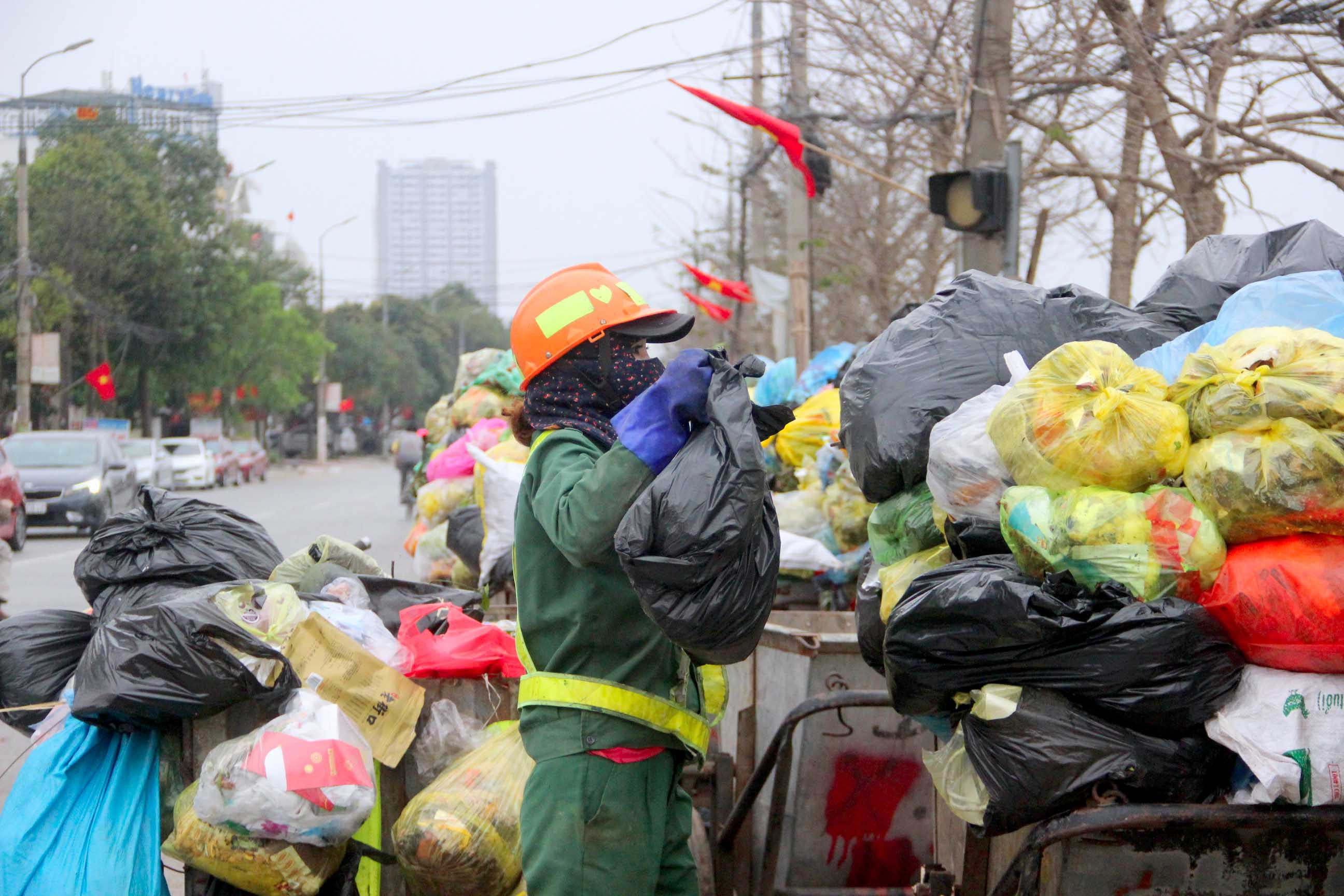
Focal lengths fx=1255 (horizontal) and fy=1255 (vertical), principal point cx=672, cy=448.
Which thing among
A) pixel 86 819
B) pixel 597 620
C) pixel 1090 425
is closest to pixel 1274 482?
pixel 1090 425

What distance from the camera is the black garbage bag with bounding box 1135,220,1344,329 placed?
296cm

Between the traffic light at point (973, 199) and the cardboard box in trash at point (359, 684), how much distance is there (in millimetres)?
4898

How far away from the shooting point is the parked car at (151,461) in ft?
77.6

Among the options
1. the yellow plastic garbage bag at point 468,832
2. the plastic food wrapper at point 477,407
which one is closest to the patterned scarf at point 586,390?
the yellow plastic garbage bag at point 468,832

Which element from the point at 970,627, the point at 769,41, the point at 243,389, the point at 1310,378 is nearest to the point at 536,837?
the point at 970,627

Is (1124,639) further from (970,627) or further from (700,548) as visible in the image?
(700,548)

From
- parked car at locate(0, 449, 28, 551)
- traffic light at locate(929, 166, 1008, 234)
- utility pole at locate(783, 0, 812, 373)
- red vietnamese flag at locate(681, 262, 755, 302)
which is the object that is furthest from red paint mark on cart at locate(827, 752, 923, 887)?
red vietnamese flag at locate(681, 262, 755, 302)

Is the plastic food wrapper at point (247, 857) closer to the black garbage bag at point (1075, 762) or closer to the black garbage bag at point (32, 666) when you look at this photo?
the black garbage bag at point (32, 666)

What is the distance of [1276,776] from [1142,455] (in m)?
0.56

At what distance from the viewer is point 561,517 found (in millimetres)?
2316

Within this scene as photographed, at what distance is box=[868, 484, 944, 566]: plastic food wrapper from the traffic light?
466 centimetres

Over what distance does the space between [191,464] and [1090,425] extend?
29.4m

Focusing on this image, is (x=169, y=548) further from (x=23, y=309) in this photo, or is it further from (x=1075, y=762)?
(x=23, y=309)

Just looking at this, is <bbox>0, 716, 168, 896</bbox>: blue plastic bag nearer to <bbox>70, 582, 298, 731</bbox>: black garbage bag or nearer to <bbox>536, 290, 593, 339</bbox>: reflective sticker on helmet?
<bbox>70, 582, 298, 731</bbox>: black garbage bag
